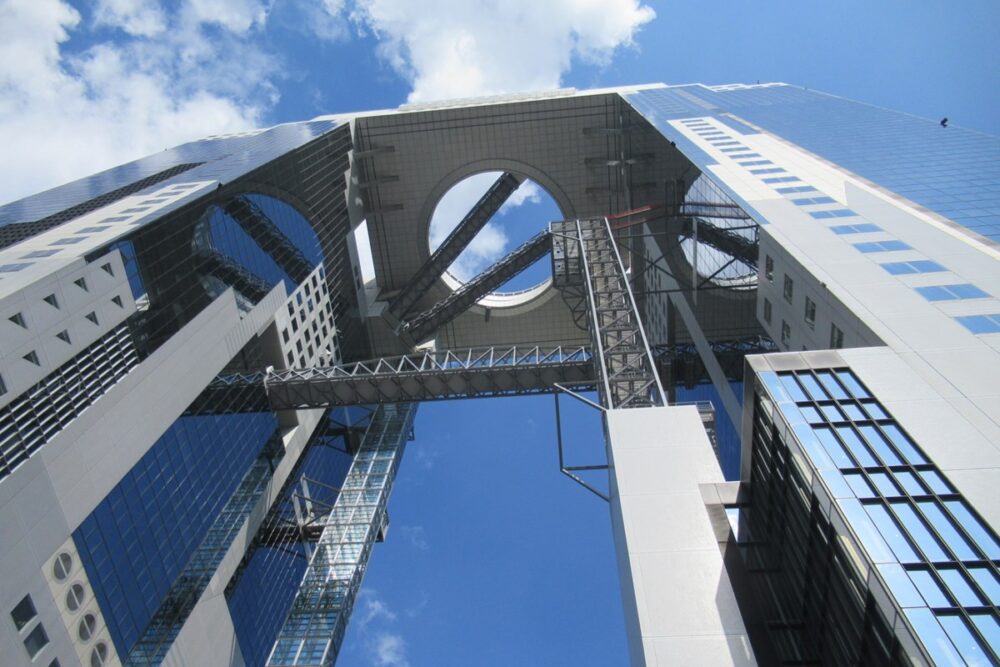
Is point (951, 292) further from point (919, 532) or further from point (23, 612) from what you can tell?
point (23, 612)

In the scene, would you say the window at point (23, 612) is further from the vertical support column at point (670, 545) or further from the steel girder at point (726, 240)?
the steel girder at point (726, 240)

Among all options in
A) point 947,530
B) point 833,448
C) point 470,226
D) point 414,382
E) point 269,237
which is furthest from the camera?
point 470,226

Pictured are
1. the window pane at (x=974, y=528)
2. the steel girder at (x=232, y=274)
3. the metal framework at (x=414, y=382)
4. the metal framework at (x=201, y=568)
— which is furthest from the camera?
the metal framework at (x=414, y=382)

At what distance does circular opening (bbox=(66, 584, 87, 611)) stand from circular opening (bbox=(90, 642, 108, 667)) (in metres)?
2.14

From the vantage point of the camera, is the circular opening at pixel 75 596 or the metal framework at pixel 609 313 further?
the metal framework at pixel 609 313

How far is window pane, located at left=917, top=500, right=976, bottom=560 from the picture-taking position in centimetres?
1180

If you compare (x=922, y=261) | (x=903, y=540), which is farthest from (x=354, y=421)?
(x=903, y=540)

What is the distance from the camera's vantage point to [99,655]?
25797 millimetres

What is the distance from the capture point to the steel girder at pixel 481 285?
60.1 metres

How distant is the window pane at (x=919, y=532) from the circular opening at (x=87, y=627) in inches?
1090

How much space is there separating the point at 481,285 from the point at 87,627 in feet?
139

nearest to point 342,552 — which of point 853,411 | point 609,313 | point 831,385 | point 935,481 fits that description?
point 609,313

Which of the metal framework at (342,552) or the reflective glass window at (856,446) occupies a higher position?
the reflective glass window at (856,446)

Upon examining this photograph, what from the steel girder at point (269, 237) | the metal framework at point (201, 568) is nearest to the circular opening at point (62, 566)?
the metal framework at point (201, 568)
